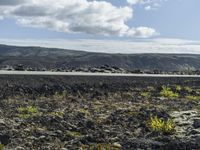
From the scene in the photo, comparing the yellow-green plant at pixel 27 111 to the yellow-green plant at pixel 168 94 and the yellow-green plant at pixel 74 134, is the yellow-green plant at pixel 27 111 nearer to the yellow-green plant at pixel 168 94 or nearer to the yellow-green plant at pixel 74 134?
the yellow-green plant at pixel 74 134

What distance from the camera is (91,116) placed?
17812 millimetres

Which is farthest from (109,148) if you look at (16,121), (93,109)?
(93,109)

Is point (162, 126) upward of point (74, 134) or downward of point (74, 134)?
upward

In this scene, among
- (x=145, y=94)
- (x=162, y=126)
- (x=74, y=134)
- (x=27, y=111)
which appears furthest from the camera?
(x=145, y=94)

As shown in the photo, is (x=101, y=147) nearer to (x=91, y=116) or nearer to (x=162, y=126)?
(x=162, y=126)

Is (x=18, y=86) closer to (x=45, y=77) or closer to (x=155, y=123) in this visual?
(x=45, y=77)

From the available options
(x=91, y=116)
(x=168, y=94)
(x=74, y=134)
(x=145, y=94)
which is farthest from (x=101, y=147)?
(x=168, y=94)

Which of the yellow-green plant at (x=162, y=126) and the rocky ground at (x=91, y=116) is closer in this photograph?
the rocky ground at (x=91, y=116)

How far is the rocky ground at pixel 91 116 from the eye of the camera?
12.6 metres

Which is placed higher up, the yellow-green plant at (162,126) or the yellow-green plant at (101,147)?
the yellow-green plant at (162,126)

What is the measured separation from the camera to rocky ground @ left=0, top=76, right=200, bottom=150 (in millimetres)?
12594

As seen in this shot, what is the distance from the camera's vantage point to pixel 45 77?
97.8ft

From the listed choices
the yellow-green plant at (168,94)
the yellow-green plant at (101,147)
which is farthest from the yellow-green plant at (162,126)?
the yellow-green plant at (168,94)

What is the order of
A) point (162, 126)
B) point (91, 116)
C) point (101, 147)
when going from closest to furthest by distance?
point (101, 147) → point (162, 126) → point (91, 116)
